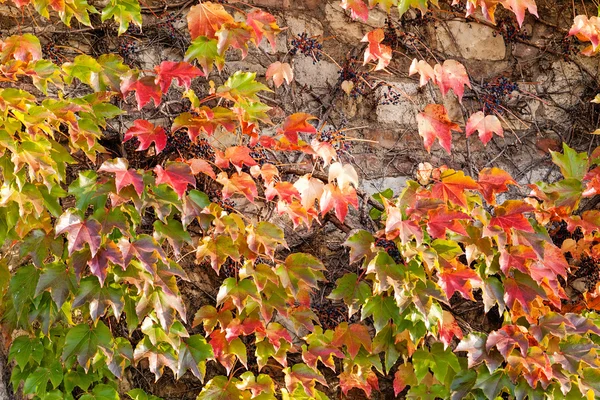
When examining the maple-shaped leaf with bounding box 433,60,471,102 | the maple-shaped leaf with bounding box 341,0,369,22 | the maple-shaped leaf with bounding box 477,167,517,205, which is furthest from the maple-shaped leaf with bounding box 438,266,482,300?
the maple-shaped leaf with bounding box 341,0,369,22

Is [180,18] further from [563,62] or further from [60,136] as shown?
[563,62]

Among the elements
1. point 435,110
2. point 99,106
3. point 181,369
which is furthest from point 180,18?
point 181,369

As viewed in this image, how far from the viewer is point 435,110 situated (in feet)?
8.04

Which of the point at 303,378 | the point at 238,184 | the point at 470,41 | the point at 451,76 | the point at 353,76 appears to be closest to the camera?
the point at 238,184

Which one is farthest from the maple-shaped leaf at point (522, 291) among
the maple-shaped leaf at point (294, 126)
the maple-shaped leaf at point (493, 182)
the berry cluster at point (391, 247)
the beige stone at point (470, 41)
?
the beige stone at point (470, 41)

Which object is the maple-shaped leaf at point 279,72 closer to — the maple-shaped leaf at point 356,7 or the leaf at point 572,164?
the maple-shaped leaf at point 356,7

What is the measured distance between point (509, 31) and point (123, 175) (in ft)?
5.27

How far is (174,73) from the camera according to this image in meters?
2.18

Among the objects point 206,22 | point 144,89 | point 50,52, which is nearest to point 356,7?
point 206,22

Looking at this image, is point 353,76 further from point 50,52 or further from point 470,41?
point 50,52

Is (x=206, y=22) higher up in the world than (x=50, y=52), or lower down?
higher up

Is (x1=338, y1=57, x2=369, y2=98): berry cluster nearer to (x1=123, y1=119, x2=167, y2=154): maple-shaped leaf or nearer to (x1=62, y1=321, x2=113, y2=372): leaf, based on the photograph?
(x1=123, y1=119, x2=167, y2=154): maple-shaped leaf

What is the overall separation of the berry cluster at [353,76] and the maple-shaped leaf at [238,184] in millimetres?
664

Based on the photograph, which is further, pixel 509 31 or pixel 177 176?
pixel 509 31
